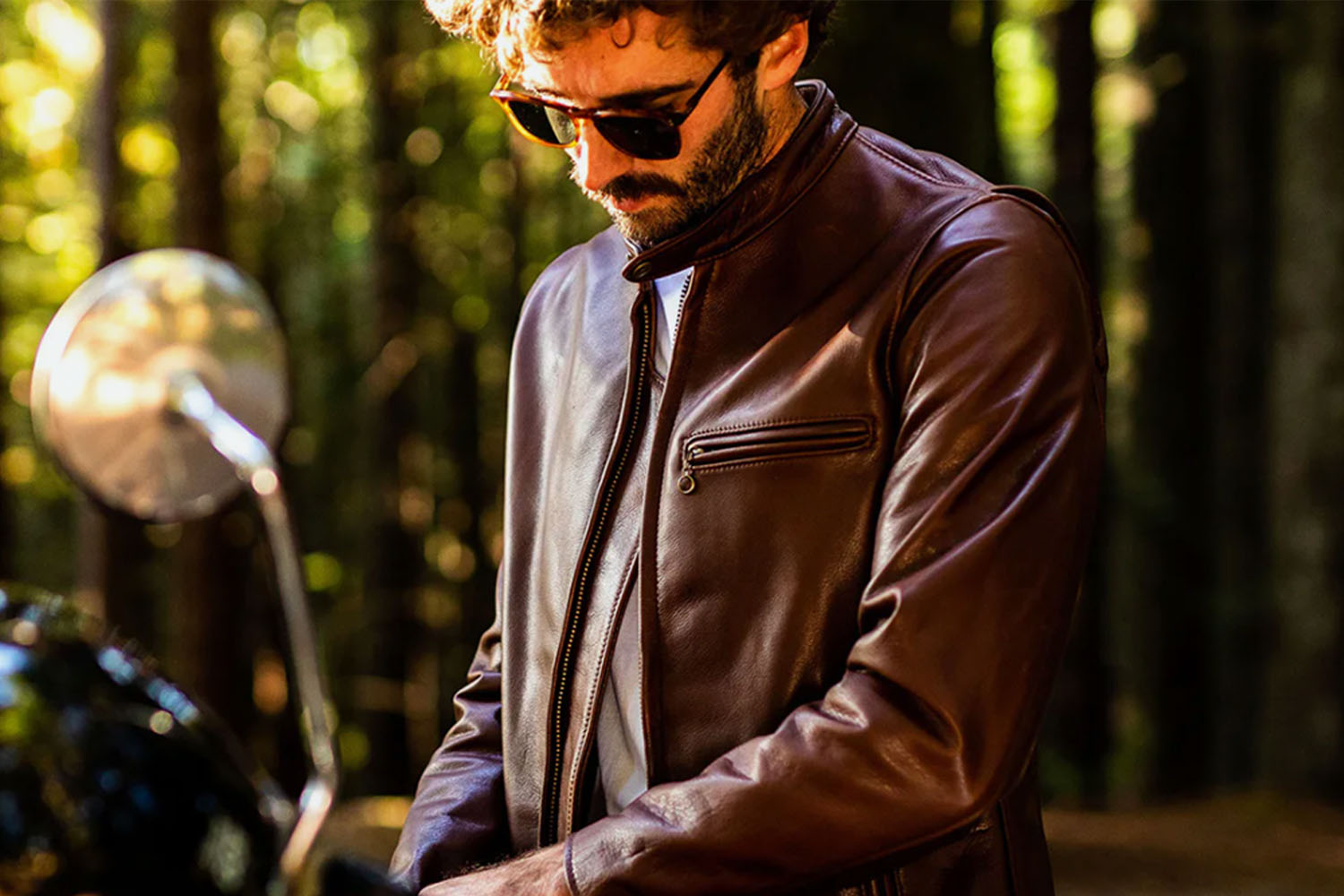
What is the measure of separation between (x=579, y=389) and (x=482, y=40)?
0.52 metres

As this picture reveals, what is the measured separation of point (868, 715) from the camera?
2.03 meters

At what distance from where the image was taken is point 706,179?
2.37 metres

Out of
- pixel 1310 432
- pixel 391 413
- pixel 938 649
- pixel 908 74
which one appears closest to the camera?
pixel 938 649

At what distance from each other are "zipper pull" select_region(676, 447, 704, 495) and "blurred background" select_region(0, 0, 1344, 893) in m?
2.13

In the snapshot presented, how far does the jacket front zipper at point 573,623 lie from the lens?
8.05 feet

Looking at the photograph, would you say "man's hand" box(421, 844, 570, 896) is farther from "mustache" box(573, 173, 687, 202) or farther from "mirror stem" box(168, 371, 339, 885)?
"mustache" box(573, 173, 687, 202)

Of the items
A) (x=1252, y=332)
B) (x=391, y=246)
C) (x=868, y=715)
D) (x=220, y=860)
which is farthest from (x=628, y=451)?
(x=391, y=246)

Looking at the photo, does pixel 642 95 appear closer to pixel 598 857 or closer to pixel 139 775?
pixel 598 857

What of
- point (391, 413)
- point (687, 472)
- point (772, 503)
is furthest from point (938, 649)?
point (391, 413)

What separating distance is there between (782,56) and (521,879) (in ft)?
3.74

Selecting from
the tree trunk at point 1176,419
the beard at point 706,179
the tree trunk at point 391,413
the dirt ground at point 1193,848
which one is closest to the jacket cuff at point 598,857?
the beard at point 706,179

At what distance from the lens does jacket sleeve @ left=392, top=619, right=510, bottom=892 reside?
8.18 feet

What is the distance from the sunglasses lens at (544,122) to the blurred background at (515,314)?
174cm

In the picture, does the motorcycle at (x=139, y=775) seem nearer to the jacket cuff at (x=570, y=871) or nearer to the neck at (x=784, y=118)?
the jacket cuff at (x=570, y=871)
